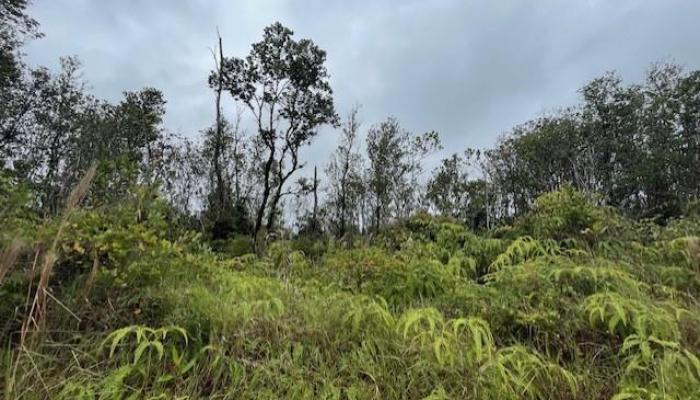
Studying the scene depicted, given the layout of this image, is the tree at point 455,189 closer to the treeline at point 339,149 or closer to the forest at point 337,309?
the treeline at point 339,149

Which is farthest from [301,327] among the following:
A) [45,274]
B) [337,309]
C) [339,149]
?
[339,149]

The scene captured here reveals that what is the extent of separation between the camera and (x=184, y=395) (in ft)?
6.74

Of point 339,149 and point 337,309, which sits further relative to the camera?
point 339,149

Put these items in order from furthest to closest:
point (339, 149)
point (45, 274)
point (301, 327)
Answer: point (339, 149), point (301, 327), point (45, 274)

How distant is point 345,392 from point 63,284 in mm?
1706

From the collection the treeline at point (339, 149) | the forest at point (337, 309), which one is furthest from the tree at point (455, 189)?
the forest at point (337, 309)

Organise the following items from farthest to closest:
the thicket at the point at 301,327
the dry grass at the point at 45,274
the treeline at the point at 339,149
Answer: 1. the treeline at the point at 339,149
2. the thicket at the point at 301,327
3. the dry grass at the point at 45,274

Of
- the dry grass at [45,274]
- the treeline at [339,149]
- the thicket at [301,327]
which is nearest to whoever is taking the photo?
the dry grass at [45,274]

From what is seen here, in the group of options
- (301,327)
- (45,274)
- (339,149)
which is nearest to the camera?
(45,274)

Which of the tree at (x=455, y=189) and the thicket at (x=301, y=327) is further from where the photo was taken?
the tree at (x=455, y=189)

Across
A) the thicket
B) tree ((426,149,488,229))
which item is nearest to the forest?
the thicket

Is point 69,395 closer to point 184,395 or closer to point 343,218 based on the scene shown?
point 184,395

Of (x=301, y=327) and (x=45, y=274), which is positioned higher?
(x=45, y=274)

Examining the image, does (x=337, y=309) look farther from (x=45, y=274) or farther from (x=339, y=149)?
(x=339, y=149)
